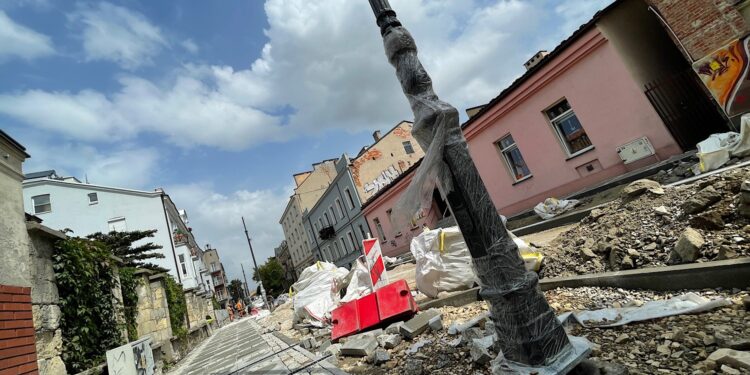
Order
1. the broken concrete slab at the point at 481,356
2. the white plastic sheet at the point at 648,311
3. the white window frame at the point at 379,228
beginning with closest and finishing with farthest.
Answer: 1. the white plastic sheet at the point at 648,311
2. the broken concrete slab at the point at 481,356
3. the white window frame at the point at 379,228

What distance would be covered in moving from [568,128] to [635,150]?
1.94 meters

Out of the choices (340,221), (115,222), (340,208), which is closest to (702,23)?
(340,208)

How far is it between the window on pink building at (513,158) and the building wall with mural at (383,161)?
40.0 feet

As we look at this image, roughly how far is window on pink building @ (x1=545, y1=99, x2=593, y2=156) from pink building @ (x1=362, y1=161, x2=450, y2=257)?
7.32 meters

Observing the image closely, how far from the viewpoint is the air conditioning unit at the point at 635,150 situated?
26.5ft

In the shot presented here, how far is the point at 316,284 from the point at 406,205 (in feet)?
25.4

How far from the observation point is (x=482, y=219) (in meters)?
2.23

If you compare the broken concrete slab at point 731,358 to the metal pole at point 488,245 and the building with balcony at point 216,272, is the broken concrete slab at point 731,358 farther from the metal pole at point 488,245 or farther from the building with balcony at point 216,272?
the building with balcony at point 216,272

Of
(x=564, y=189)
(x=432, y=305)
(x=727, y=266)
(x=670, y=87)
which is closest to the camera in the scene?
(x=727, y=266)

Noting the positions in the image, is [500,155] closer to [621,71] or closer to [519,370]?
[621,71]

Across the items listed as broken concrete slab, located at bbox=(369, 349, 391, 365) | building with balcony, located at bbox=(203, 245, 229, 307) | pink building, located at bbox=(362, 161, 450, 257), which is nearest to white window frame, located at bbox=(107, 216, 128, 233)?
pink building, located at bbox=(362, 161, 450, 257)

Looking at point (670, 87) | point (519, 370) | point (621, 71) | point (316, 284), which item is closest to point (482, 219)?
point (519, 370)

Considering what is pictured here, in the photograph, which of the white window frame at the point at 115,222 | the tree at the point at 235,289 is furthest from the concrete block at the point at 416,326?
the tree at the point at 235,289

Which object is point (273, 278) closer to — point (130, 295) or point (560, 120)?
point (130, 295)
